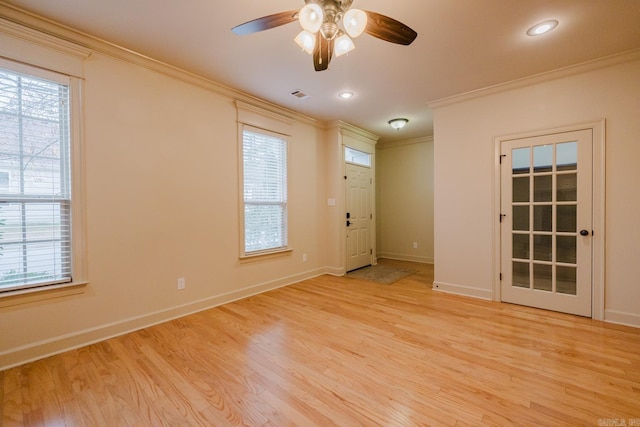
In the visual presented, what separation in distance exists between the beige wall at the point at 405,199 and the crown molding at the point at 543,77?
2.17 metres

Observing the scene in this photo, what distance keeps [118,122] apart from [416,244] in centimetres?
557

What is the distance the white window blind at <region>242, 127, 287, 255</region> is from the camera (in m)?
3.72

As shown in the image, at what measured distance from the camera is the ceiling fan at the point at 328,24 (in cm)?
159

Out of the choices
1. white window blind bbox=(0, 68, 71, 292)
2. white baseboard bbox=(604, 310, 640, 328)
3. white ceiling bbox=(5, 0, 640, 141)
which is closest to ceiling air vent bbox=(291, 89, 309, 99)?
white ceiling bbox=(5, 0, 640, 141)

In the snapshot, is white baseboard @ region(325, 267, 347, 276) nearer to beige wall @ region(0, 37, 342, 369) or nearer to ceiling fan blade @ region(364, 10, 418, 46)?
beige wall @ region(0, 37, 342, 369)

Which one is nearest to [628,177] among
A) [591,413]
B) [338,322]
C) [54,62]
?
[591,413]

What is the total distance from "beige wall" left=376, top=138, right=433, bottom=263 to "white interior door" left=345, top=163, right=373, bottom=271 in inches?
40.0

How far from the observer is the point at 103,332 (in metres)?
2.48

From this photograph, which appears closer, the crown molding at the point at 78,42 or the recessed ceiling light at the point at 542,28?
the crown molding at the point at 78,42

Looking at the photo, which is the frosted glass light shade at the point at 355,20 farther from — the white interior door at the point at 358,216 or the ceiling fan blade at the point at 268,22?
the white interior door at the point at 358,216

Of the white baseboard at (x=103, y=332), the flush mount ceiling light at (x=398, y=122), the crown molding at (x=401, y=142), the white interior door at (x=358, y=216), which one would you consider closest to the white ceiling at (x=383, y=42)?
the flush mount ceiling light at (x=398, y=122)

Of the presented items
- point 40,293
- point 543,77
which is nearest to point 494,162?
point 543,77

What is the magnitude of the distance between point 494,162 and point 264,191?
121 inches

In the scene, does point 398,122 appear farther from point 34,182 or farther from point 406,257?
point 34,182
